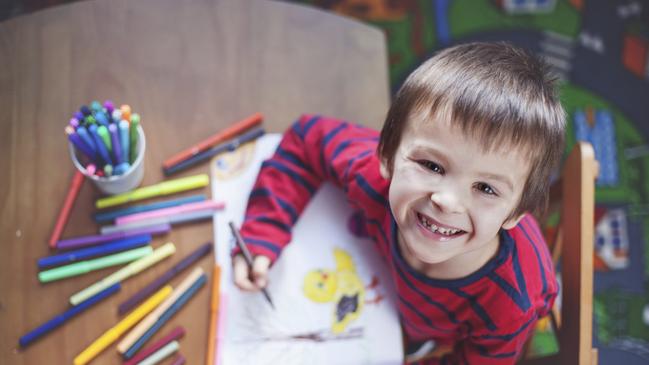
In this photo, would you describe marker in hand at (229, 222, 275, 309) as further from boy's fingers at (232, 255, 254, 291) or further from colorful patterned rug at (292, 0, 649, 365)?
colorful patterned rug at (292, 0, 649, 365)

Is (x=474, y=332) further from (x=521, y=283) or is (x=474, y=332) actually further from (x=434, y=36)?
(x=434, y=36)

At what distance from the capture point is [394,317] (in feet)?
2.31

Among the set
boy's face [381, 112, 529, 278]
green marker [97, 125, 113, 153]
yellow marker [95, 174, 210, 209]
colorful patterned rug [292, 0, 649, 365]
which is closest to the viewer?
boy's face [381, 112, 529, 278]

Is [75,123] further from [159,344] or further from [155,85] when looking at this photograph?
[159,344]

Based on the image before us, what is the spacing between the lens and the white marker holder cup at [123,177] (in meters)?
0.66

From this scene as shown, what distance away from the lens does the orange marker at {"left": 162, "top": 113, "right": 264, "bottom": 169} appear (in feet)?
2.40

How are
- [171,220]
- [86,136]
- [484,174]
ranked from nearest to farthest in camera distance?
[484,174] → [86,136] → [171,220]

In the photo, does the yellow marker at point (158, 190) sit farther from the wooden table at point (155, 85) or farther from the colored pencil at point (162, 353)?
the colored pencil at point (162, 353)

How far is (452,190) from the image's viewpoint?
1.73ft

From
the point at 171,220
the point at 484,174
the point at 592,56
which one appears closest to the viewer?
the point at 484,174

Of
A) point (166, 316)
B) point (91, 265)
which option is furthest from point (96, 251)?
point (166, 316)

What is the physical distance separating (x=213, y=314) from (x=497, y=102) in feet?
1.34

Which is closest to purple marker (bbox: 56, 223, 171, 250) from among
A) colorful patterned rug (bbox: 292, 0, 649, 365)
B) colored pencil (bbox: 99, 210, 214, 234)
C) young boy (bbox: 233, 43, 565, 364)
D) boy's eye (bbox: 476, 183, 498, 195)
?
colored pencil (bbox: 99, 210, 214, 234)

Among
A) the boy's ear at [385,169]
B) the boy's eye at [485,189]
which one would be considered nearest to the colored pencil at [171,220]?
the boy's ear at [385,169]
